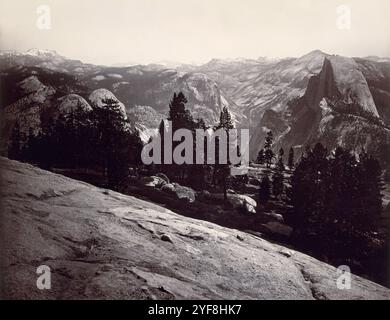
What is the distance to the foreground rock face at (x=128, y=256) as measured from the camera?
2017cm

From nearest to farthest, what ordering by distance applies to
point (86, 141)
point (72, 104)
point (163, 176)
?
point (86, 141) → point (72, 104) → point (163, 176)

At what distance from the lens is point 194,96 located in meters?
107

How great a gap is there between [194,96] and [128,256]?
87.5m

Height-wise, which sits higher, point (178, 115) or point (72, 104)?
point (72, 104)

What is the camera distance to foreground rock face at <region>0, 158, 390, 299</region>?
20.2m

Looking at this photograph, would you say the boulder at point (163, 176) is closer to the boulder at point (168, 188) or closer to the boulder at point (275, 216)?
the boulder at point (168, 188)

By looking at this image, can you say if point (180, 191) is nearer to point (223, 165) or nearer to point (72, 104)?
point (223, 165)

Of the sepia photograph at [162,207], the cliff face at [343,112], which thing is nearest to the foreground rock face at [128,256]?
the sepia photograph at [162,207]

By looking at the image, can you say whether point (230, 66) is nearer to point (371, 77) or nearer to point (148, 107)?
point (371, 77)

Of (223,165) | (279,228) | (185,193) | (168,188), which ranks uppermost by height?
(223,165)

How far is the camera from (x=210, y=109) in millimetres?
91375

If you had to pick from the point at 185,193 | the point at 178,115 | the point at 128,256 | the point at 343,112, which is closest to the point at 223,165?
the point at 185,193

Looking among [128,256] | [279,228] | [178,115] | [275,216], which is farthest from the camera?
[275,216]
